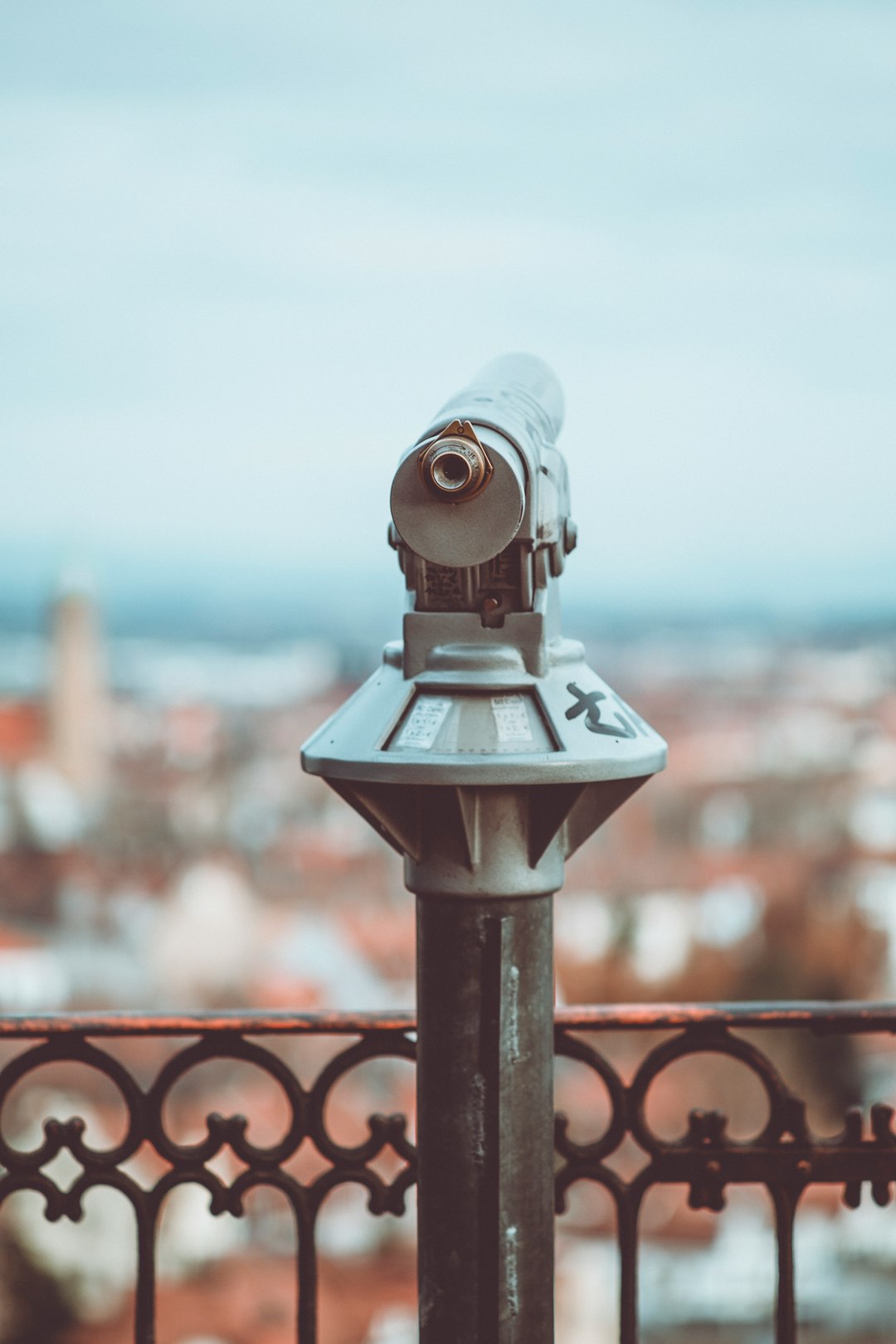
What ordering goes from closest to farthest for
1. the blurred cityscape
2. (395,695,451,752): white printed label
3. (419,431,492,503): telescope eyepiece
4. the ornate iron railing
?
1. (419,431,492,503): telescope eyepiece
2. (395,695,451,752): white printed label
3. the ornate iron railing
4. the blurred cityscape

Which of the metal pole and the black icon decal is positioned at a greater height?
the black icon decal

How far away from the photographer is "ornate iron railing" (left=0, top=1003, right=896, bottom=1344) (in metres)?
1.93

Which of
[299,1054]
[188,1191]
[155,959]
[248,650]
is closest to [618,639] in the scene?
[248,650]

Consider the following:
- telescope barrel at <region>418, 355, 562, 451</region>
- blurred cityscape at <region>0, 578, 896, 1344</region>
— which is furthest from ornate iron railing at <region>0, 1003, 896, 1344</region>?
telescope barrel at <region>418, 355, 562, 451</region>

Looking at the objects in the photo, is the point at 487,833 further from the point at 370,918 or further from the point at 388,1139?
the point at 370,918

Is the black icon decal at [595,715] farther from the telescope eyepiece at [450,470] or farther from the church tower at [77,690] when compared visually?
the church tower at [77,690]

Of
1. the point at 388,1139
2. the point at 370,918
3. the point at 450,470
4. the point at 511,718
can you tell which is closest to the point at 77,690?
the point at 370,918

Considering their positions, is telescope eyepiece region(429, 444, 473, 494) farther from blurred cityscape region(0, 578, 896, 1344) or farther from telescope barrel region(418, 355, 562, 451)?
blurred cityscape region(0, 578, 896, 1344)

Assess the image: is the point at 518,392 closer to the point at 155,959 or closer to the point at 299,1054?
the point at 299,1054

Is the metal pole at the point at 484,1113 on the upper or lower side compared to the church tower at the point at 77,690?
lower

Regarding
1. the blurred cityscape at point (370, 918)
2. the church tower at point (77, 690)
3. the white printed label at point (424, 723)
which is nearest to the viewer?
the white printed label at point (424, 723)

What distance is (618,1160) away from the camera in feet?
50.5

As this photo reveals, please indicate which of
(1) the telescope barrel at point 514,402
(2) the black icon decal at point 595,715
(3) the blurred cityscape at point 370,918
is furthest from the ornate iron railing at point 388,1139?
(1) the telescope barrel at point 514,402

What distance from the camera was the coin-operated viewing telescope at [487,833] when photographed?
147cm
